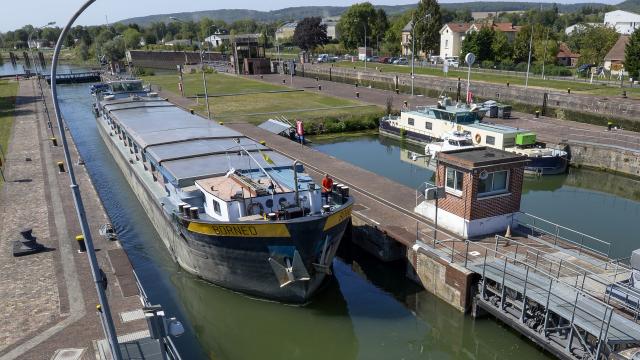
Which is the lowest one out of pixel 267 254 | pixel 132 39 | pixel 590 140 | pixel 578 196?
pixel 578 196

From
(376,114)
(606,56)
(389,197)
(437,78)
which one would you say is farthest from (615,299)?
(606,56)

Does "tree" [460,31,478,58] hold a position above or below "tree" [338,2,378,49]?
below

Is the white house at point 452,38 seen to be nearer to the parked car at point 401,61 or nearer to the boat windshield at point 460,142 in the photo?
the parked car at point 401,61

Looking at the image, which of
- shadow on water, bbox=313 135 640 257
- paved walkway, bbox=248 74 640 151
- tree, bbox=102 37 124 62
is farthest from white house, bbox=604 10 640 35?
tree, bbox=102 37 124 62

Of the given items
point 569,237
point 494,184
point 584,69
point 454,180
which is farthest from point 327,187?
point 584,69

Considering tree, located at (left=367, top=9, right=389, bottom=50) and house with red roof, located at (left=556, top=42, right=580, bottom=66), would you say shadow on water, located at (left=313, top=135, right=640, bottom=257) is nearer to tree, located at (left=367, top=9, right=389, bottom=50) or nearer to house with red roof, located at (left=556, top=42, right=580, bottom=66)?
house with red roof, located at (left=556, top=42, right=580, bottom=66)

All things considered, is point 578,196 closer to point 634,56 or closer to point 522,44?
point 634,56
